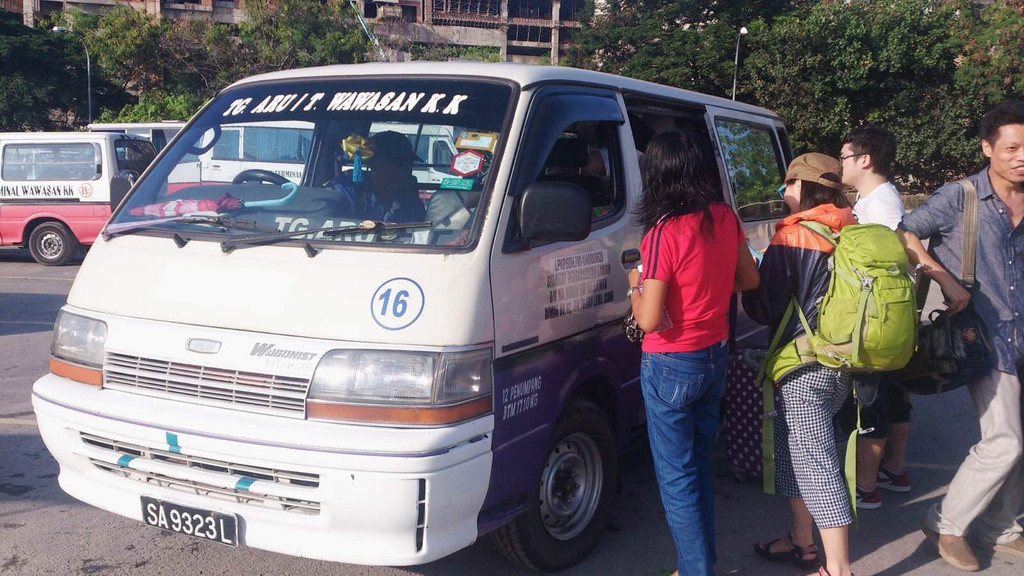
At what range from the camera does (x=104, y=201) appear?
14406 mm

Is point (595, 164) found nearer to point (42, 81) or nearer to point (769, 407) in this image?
point (769, 407)

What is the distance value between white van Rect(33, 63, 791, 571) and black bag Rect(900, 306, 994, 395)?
1383 millimetres

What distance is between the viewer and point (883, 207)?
415cm

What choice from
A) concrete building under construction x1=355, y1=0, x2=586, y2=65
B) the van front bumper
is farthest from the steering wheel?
concrete building under construction x1=355, y1=0, x2=586, y2=65

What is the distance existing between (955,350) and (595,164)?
1.81 metres

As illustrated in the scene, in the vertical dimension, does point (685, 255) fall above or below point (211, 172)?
below

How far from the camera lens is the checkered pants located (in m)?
3.33

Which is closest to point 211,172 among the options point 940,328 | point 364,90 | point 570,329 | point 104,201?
point 364,90

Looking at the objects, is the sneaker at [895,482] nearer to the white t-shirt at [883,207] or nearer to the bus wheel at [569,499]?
the white t-shirt at [883,207]

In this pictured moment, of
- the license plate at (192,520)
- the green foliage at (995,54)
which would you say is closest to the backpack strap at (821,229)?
the license plate at (192,520)

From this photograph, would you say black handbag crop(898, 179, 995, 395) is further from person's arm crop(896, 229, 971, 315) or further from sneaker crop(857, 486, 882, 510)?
sneaker crop(857, 486, 882, 510)

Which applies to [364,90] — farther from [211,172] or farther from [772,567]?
[772,567]

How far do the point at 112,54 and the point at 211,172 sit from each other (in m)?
43.4

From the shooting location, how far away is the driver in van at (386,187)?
131 inches
